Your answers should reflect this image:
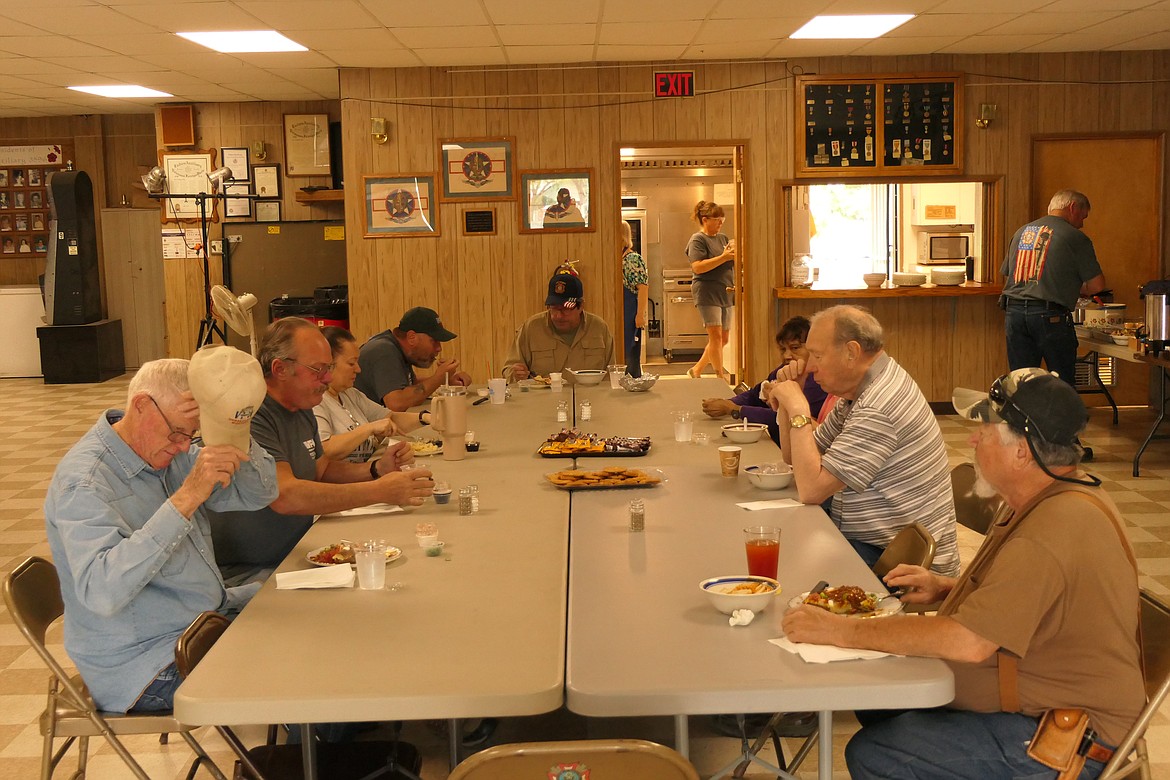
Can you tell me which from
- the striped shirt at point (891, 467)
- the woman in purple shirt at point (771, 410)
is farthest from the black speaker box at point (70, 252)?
the striped shirt at point (891, 467)

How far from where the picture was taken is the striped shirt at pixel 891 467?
138 inches

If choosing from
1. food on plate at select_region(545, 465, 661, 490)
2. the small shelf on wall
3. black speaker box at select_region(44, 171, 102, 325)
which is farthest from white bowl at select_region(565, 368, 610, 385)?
black speaker box at select_region(44, 171, 102, 325)

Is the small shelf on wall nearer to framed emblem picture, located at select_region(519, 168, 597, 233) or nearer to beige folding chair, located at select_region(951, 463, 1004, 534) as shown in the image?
framed emblem picture, located at select_region(519, 168, 597, 233)

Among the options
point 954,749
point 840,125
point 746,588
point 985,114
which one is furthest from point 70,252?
point 954,749

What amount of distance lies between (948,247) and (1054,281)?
2.19 meters

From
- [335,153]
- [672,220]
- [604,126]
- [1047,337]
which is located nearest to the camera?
[1047,337]

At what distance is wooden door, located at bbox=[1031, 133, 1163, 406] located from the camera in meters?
9.52

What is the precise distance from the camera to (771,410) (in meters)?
4.98

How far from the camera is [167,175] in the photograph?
1138 cm

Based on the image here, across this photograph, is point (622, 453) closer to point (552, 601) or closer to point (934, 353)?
point (552, 601)

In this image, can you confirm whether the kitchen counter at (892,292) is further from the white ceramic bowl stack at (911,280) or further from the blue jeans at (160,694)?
the blue jeans at (160,694)

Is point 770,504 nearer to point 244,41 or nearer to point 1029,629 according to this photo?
point 1029,629

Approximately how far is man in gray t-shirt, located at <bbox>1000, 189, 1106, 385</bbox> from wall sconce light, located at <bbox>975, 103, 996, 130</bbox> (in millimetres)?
1356

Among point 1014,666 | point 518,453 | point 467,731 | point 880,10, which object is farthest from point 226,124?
point 1014,666
